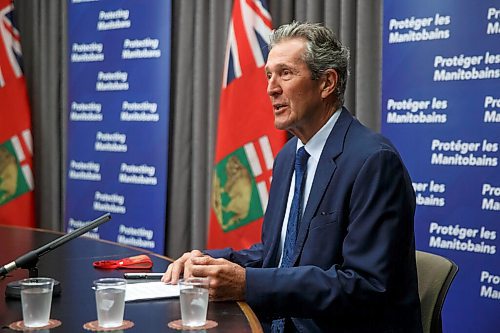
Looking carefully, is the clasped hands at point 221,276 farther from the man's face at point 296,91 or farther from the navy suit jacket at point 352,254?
the man's face at point 296,91

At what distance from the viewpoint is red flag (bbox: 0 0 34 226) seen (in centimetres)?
536

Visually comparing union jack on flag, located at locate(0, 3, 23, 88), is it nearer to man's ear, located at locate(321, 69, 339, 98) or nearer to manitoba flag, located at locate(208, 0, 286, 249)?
manitoba flag, located at locate(208, 0, 286, 249)

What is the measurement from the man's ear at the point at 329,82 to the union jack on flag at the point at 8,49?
3.74 metres

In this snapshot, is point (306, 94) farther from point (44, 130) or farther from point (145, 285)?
point (44, 130)

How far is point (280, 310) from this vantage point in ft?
6.25

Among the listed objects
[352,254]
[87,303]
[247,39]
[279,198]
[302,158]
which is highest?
[247,39]

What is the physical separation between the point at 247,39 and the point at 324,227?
2.16 metres

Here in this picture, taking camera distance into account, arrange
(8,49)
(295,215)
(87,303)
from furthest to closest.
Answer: (8,49), (295,215), (87,303)

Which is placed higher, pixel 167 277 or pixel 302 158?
pixel 302 158

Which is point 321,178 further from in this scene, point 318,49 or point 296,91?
point 318,49

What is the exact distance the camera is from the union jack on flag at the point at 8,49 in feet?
17.7

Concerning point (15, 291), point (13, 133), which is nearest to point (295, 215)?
point (15, 291)

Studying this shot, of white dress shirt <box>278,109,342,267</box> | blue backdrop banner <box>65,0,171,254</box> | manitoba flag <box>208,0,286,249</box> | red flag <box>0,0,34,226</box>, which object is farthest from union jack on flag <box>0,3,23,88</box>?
white dress shirt <box>278,109,342,267</box>

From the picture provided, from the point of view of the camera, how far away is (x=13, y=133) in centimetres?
542
